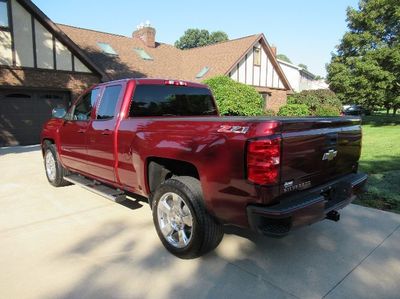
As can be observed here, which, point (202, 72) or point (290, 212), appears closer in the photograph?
point (290, 212)

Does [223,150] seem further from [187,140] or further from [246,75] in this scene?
[246,75]

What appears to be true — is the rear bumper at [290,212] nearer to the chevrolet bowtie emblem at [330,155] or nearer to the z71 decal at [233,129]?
the chevrolet bowtie emblem at [330,155]

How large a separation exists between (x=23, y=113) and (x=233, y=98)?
911 centimetres

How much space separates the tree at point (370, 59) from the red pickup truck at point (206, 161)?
19377 mm

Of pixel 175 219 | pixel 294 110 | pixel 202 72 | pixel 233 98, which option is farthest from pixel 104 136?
pixel 202 72

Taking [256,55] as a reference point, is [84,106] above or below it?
below

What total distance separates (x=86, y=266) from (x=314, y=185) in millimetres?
2457

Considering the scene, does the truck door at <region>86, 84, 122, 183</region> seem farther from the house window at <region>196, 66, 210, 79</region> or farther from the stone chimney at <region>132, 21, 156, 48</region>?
the stone chimney at <region>132, 21, 156, 48</region>

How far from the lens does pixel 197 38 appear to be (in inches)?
2916

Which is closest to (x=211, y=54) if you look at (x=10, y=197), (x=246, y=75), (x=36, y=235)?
(x=246, y=75)

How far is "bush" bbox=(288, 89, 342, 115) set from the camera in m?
23.8

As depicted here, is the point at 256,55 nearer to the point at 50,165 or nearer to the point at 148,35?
the point at 148,35

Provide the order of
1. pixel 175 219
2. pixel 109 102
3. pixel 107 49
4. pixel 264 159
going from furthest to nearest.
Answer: pixel 107 49 → pixel 109 102 → pixel 175 219 → pixel 264 159

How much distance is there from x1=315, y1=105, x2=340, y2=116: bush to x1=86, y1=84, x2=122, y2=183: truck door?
18499 millimetres
